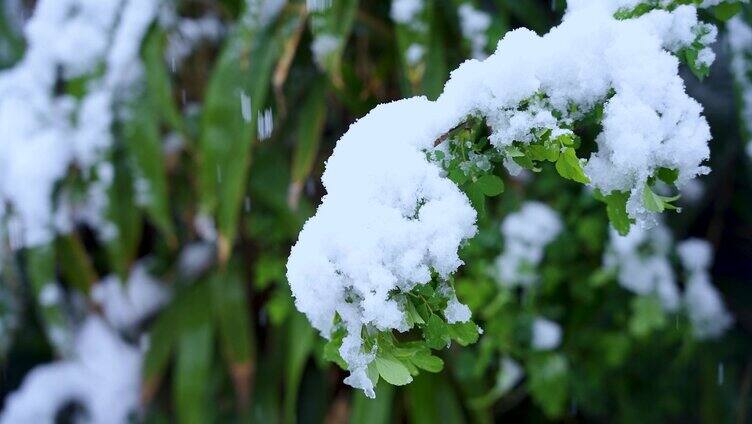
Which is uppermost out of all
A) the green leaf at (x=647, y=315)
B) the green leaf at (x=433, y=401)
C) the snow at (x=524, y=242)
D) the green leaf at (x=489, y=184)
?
the green leaf at (x=489, y=184)

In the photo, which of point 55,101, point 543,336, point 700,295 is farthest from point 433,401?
point 55,101

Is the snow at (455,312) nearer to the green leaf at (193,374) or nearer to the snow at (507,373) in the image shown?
the snow at (507,373)

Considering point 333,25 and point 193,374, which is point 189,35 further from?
point 193,374

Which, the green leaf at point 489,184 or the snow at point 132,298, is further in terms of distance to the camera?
the snow at point 132,298

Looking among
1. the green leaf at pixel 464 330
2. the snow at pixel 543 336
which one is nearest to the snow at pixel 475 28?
the snow at pixel 543 336

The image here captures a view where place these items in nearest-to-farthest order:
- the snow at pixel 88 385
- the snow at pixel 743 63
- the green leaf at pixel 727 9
Answer: the green leaf at pixel 727 9
the snow at pixel 743 63
the snow at pixel 88 385

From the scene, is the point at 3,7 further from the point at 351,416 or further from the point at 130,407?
the point at 351,416

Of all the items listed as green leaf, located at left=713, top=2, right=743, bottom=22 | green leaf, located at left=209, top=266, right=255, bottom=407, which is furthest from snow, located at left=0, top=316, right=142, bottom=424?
green leaf, located at left=713, top=2, right=743, bottom=22
